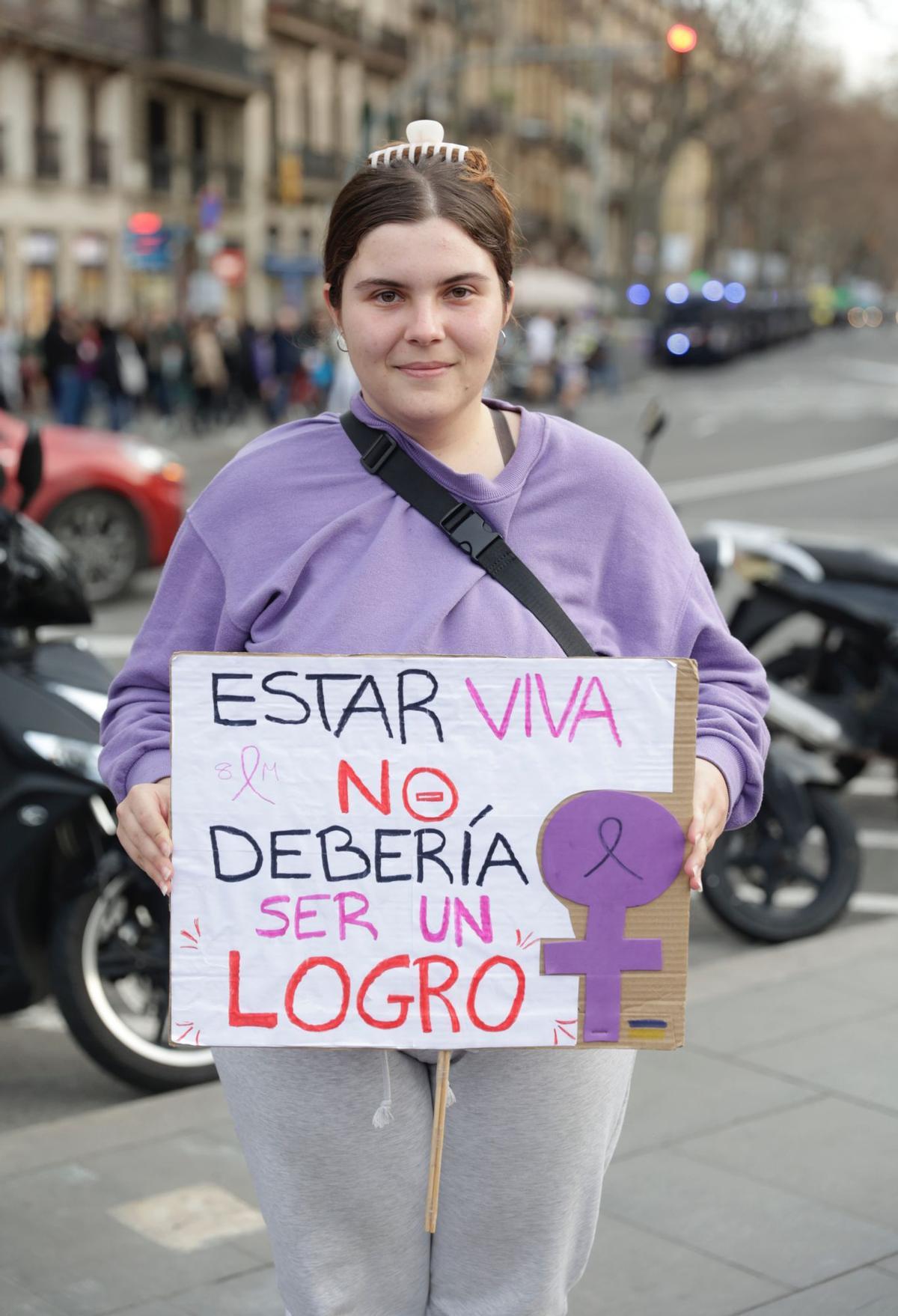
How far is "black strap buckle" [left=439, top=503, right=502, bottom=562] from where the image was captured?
226 centimetres

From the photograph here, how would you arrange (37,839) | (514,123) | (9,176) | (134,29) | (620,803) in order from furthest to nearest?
(514,123), (134,29), (9,176), (37,839), (620,803)

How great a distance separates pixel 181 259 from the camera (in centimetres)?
4566

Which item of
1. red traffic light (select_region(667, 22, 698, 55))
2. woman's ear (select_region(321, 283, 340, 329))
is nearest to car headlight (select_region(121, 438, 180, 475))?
woman's ear (select_region(321, 283, 340, 329))

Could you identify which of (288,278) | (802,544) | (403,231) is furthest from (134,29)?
(403,231)

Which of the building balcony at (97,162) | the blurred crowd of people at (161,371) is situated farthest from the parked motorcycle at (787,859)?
the building balcony at (97,162)

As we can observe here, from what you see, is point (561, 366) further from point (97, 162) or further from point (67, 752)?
point (67, 752)

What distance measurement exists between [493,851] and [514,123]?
69.3m

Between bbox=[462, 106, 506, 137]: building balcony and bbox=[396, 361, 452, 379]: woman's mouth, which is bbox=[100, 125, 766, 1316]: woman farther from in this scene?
bbox=[462, 106, 506, 137]: building balcony

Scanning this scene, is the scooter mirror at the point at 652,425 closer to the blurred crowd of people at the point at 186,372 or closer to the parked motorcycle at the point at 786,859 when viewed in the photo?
the parked motorcycle at the point at 786,859

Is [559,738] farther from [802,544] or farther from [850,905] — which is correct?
[802,544]

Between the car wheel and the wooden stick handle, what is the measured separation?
993cm

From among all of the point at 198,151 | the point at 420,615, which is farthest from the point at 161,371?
the point at 420,615

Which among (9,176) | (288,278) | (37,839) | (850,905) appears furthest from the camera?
(288,278)

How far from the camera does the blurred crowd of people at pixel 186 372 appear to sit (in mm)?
25453
